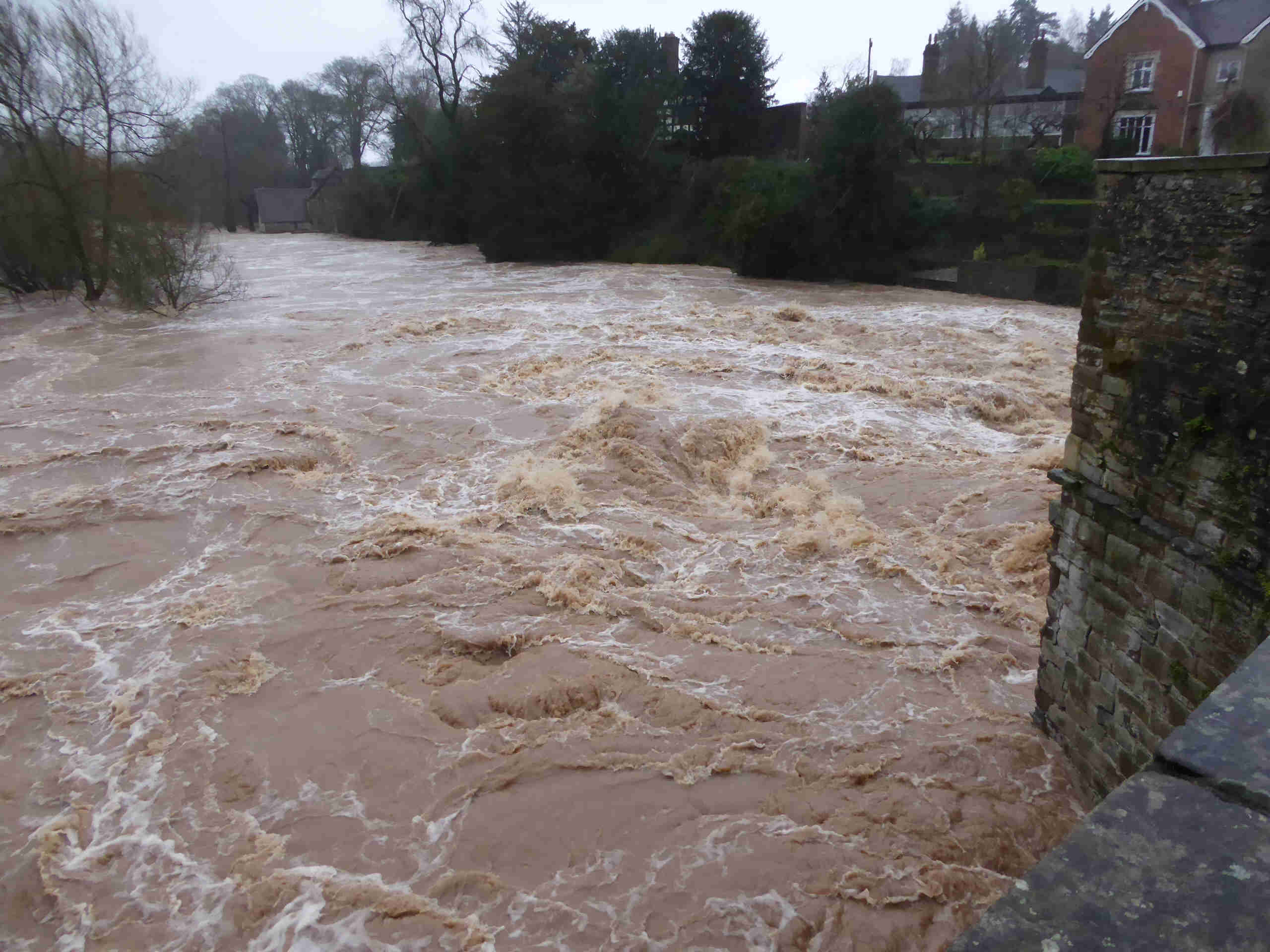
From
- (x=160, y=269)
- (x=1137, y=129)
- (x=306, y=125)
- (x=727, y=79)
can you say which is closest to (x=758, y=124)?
(x=727, y=79)

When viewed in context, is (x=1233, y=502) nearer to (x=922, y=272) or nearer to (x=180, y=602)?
(x=180, y=602)

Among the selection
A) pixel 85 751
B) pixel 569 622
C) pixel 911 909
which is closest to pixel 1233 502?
pixel 911 909

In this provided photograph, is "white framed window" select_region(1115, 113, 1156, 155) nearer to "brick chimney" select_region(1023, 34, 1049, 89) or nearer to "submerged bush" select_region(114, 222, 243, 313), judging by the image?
"brick chimney" select_region(1023, 34, 1049, 89)

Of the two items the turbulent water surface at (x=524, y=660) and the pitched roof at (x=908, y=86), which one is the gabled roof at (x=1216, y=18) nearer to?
the turbulent water surface at (x=524, y=660)

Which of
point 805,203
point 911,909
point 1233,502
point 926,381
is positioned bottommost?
point 911,909

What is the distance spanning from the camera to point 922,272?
26094 millimetres

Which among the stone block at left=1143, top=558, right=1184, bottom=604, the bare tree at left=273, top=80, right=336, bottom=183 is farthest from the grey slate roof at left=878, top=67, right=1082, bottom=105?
the bare tree at left=273, top=80, right=336, bottom=183

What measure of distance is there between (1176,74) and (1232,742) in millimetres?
26736

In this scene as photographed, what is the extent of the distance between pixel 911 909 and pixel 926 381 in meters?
10.7

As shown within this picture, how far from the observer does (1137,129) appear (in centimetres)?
2558

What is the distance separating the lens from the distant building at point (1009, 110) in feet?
96.4

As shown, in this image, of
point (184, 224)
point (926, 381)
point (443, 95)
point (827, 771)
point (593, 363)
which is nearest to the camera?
point (827, 771)

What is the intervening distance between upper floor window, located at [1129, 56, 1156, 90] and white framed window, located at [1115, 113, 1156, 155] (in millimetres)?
740

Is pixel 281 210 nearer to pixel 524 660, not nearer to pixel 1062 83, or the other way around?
pixel 1062 83
